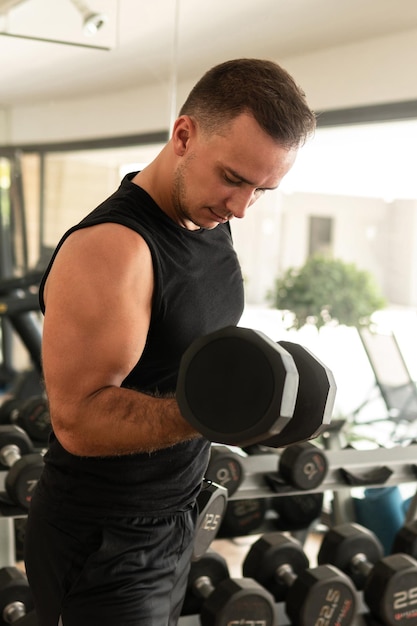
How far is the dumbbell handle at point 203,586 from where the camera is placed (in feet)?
6.82

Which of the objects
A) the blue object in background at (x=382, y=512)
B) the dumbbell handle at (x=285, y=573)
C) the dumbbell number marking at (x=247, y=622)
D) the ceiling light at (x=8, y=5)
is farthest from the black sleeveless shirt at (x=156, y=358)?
the ceiling light at (x=8, y=5)

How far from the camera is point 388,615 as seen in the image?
82.5 inches

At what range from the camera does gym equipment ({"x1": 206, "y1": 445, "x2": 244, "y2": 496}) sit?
212 cm

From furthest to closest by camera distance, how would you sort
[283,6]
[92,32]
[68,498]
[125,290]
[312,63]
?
Result: [312,63]
[283,6]
[92,32]
[68,498]
[125,290]

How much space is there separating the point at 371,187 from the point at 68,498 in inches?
114

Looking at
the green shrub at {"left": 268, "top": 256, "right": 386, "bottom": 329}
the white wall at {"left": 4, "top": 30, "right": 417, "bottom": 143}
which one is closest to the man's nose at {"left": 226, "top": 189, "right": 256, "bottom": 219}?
the white wall at {"left": 4, "top": 30, "right": 417, "bottom": 143}

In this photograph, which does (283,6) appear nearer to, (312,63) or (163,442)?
(312,63)

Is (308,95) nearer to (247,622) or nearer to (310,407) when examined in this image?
(247,622)

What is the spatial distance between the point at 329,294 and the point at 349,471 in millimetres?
1592

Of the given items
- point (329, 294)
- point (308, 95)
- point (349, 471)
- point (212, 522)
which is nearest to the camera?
point (212, 522)

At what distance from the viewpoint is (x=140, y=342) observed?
3.56 feet

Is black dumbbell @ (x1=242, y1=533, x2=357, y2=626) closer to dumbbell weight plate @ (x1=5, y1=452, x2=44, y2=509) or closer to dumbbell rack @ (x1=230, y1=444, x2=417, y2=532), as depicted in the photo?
dumbbell rack @ (x1=230, y1=444, x2=417, y2=532)

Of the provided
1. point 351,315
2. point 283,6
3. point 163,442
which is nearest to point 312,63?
point 283,6

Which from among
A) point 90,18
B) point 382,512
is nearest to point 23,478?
point 382,512
